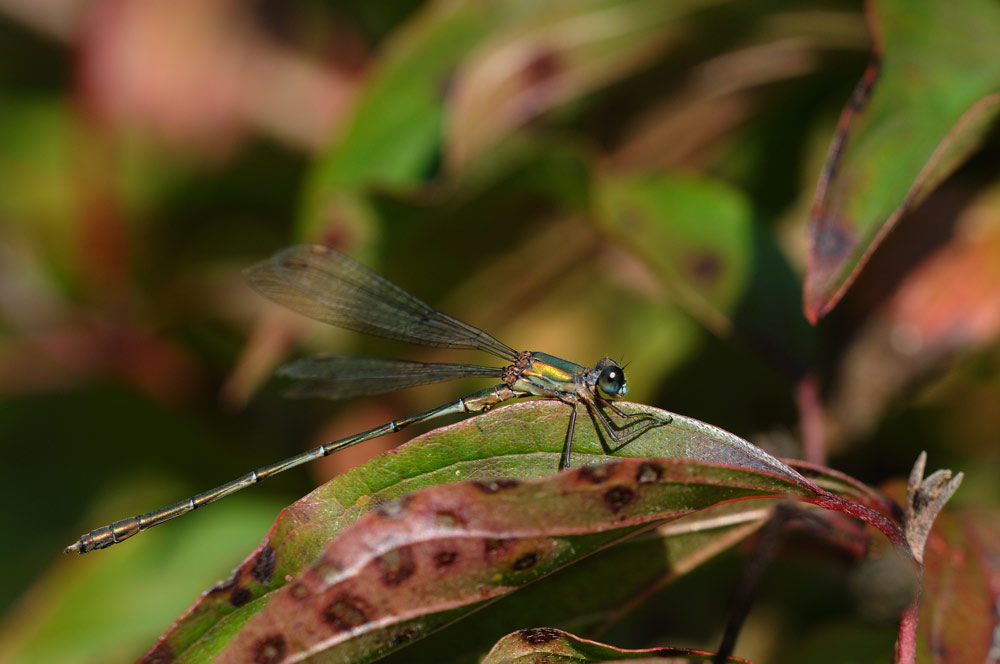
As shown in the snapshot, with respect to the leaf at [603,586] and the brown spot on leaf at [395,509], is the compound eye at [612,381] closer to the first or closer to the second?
the leaf at [603,586]

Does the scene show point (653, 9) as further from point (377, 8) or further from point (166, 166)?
point (166, 166)

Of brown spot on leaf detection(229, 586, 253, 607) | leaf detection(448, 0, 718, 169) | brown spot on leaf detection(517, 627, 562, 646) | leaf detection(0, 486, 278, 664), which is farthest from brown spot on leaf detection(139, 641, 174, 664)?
leaf detection(0, 486, 278, 664)

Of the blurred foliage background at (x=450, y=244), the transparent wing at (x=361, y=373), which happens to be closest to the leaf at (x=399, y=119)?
the blurred foliage background at (x=450, y=244)

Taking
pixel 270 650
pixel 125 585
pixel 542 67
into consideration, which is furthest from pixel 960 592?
pixel 125 585

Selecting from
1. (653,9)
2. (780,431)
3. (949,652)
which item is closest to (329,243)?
(653,9)

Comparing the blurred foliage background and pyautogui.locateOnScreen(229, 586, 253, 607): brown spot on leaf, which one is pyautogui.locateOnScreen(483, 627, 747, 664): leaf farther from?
the blurred foliage background

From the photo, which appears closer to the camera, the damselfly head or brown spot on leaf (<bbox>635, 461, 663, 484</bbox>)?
brown spot on leaf (<bbox>635, 461, 663, 484</bbox>)
